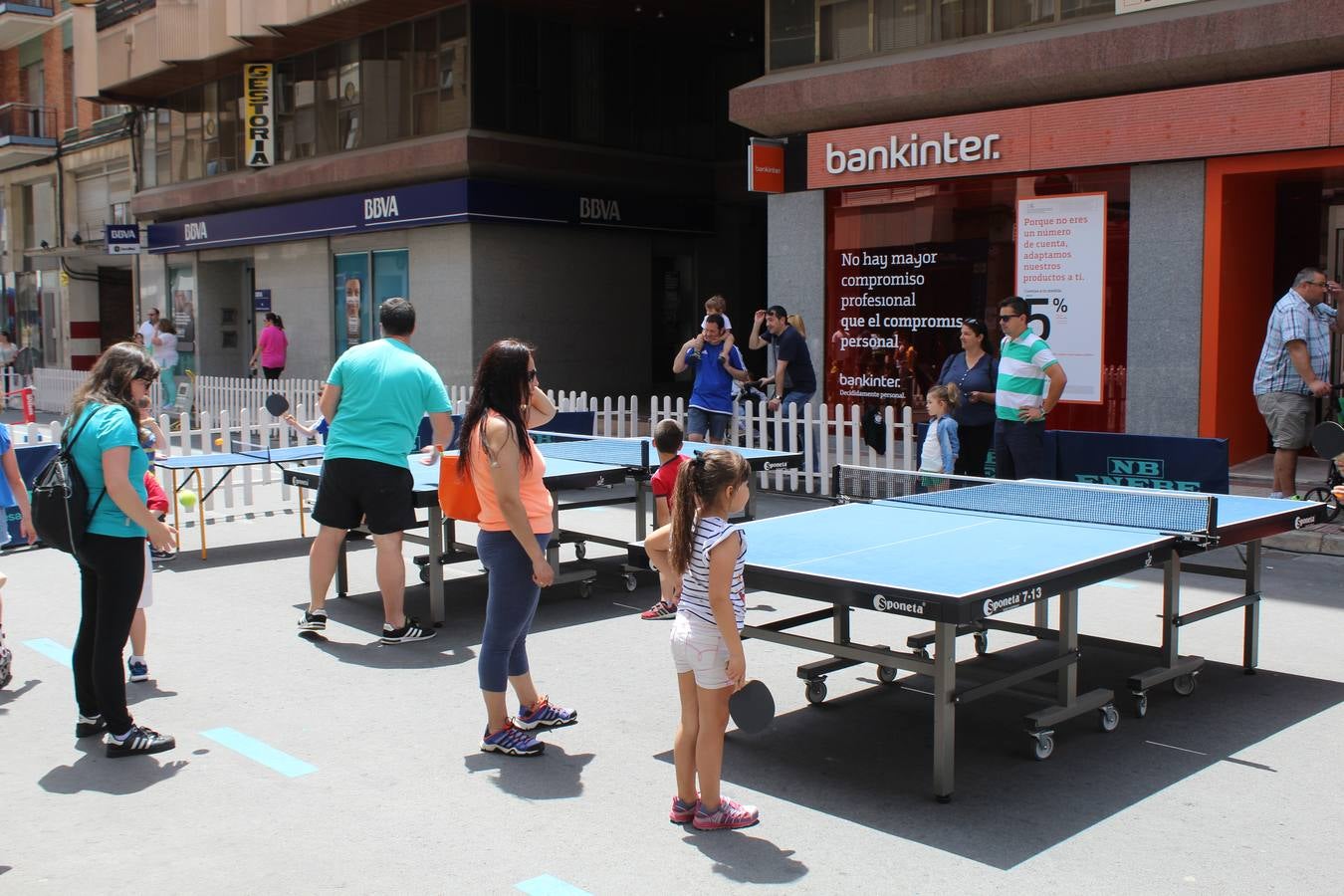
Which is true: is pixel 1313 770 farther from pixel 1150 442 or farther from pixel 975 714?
pixel 1150 442

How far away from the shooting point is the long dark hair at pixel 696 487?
15.6ft

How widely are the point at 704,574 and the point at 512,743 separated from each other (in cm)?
154

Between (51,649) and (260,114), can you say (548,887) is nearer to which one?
(51,649)

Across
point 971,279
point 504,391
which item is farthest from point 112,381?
point 971,279

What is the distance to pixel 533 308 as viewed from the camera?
893 inches

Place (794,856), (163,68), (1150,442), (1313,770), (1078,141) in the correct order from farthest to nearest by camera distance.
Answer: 1. (163,68)
2. (1078,141)
3. (1150,442)
4. (1313,770)
5. (794,856)

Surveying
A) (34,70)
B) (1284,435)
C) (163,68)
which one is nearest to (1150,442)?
(1284,435)

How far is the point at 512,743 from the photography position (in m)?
5.82

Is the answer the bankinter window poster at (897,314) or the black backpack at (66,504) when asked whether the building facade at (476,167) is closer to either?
the bankinter window poster at (897,314)

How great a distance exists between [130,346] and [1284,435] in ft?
29.4

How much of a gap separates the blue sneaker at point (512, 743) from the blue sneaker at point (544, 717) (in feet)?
0.27

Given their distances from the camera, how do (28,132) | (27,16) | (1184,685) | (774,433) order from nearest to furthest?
(1184,685) < (774,433) < (27,16) < (28,132)

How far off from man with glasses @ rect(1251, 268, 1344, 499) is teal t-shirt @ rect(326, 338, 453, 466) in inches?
277

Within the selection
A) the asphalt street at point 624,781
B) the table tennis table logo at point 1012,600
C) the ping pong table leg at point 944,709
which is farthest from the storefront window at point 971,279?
the ping pong table leg at point 944,709
